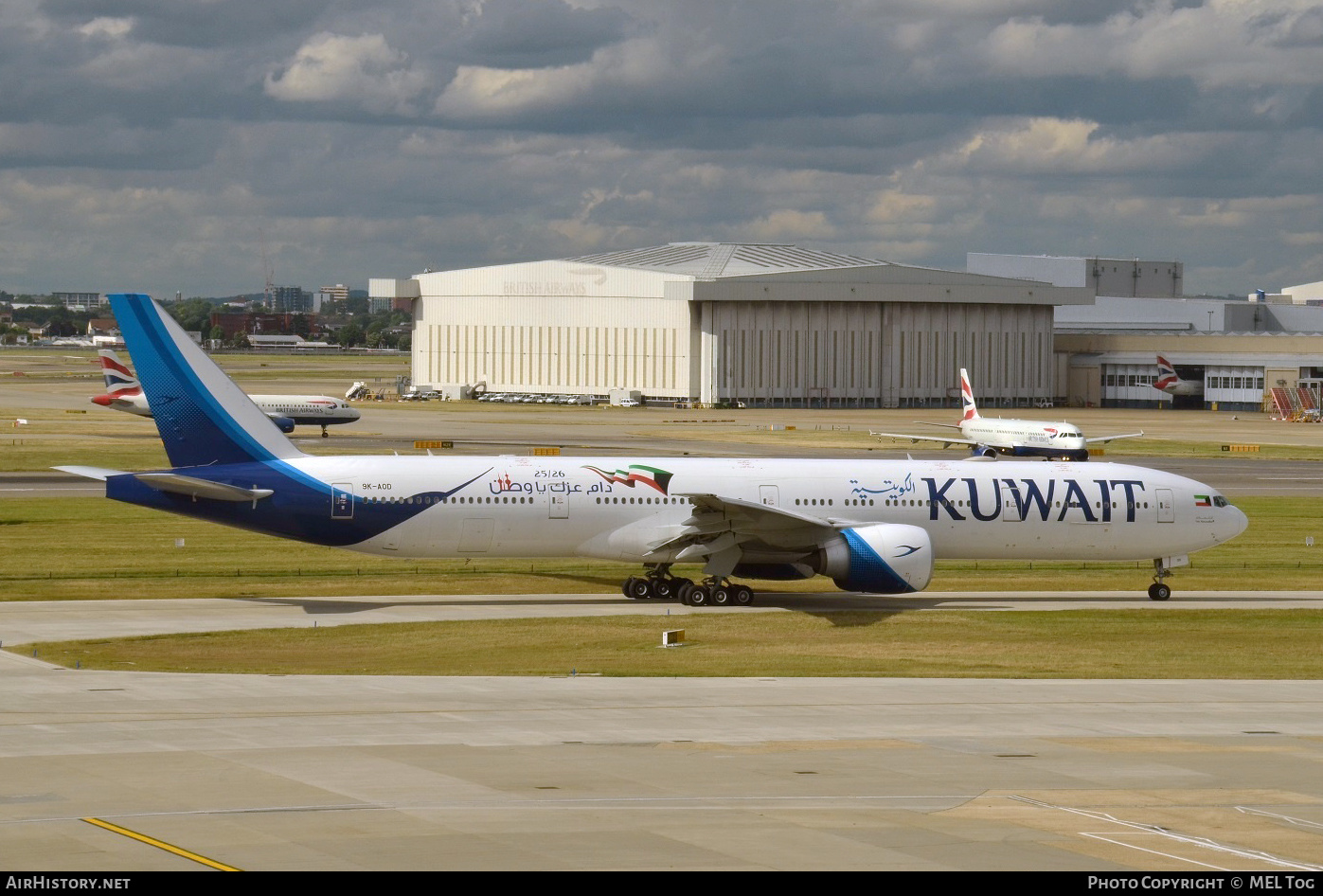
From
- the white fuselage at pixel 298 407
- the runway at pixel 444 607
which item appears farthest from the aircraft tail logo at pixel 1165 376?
the runway at pixel 444 607

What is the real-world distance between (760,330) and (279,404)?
58718 millimetres

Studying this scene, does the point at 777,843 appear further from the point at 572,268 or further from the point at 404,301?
the point at 404,301

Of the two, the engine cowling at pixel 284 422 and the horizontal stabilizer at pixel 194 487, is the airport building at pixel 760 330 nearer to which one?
the engine cowling at pixel 284 422

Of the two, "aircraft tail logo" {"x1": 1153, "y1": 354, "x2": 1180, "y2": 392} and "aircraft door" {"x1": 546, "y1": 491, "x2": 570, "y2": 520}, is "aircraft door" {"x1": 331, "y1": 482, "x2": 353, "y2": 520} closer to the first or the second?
"aircraft door" {"x1": 546, "y1": 491, "x2": 570, "y2": 520}

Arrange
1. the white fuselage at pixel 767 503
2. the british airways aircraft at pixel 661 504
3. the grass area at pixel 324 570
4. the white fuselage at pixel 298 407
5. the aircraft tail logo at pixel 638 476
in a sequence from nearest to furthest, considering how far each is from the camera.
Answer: the british airways aircraft at pixel 661 504, the white fuselage at pixel 767 503, the aircraft tail logo at pixel 638 476, the grass area at pixel 324 570, the white fuselage at pixel 298 407

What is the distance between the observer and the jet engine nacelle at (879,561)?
4078cm

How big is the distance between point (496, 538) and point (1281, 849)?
88.3ft

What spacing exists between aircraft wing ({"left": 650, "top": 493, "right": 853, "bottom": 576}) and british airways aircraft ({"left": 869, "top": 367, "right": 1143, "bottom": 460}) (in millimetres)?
53417

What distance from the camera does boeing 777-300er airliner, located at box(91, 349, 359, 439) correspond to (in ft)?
359

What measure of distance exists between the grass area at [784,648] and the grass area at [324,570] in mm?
6735

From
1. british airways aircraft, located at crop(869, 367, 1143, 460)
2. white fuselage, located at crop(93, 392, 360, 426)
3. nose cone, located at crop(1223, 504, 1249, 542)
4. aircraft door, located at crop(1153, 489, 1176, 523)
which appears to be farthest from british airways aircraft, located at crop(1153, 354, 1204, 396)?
aircraft door, located at crop(1153, 489, 1176, 523)

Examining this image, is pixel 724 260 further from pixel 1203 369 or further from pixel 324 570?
pixel 324 570
